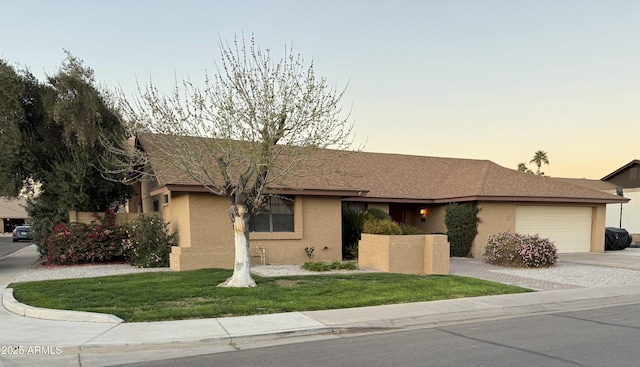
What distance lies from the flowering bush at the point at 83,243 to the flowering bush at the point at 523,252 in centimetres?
1414

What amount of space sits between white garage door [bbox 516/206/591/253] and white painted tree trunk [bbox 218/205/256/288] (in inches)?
548

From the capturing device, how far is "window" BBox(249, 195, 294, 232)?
51.9 ft

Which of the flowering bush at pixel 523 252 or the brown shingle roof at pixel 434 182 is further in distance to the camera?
the brown shingle roof at pixel 434 182

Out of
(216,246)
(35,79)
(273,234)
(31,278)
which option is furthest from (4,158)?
(273,234)

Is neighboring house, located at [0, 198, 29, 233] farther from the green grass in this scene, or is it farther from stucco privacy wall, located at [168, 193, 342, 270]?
the green grass

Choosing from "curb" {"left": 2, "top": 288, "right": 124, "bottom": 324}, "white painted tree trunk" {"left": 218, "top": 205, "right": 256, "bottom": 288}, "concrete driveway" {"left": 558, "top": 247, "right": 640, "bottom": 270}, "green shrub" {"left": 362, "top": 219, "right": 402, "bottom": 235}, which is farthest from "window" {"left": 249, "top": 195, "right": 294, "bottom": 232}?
"concrete driveway" {"left": 558, "top": 247, "right": 640, "bottom": 270}

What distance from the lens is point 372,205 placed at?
2011 cm

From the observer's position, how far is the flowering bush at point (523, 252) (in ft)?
50.2

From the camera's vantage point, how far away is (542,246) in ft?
50.9

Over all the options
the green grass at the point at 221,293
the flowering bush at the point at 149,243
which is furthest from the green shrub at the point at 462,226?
the flowering bush at the point at 149,243

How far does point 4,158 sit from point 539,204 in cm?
2203

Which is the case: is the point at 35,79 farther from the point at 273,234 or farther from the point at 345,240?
the point at 345,240

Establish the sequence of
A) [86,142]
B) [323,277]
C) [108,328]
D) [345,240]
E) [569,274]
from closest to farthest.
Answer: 1. [108,328]
2. [323,277]
3. [569,274]
4. [86,142]
5. [345,240]

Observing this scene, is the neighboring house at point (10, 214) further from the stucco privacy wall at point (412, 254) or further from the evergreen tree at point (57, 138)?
the stucco privacy wall at point (412, 254)
